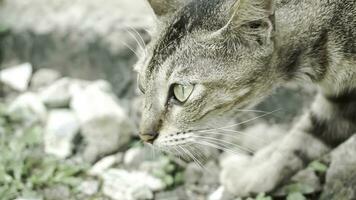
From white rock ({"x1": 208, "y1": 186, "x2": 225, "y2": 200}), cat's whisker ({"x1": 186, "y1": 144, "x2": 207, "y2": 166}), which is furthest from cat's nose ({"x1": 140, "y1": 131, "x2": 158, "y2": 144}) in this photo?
white rock ({"x1": 208, "y1": 186, "x2": 225, "y2": 200})

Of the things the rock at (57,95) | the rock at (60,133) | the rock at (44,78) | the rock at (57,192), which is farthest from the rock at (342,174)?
the rock at (44,78)

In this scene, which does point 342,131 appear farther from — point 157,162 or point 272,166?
point 157,162

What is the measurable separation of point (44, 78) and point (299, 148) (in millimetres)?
1434

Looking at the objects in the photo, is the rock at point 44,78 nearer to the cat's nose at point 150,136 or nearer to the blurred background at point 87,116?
the blurred background at point 87,116

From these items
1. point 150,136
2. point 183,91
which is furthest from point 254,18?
point 150,136

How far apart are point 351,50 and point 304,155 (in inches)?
22.3

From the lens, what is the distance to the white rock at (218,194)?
7.89 ft

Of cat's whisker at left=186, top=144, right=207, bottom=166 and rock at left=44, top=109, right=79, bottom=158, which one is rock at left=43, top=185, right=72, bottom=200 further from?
cat's whisker at left=186, top=144, right=207, bottom=166

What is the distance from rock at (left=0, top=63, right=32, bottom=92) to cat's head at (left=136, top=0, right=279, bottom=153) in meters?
1.24

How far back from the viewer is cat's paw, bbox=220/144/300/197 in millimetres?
2301

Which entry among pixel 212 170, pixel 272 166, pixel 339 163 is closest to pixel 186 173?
pixel 212 170

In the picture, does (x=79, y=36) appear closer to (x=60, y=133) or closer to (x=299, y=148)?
(x=60, y=133)

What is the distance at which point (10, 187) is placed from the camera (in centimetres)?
236

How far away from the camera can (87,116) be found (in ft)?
8.85
